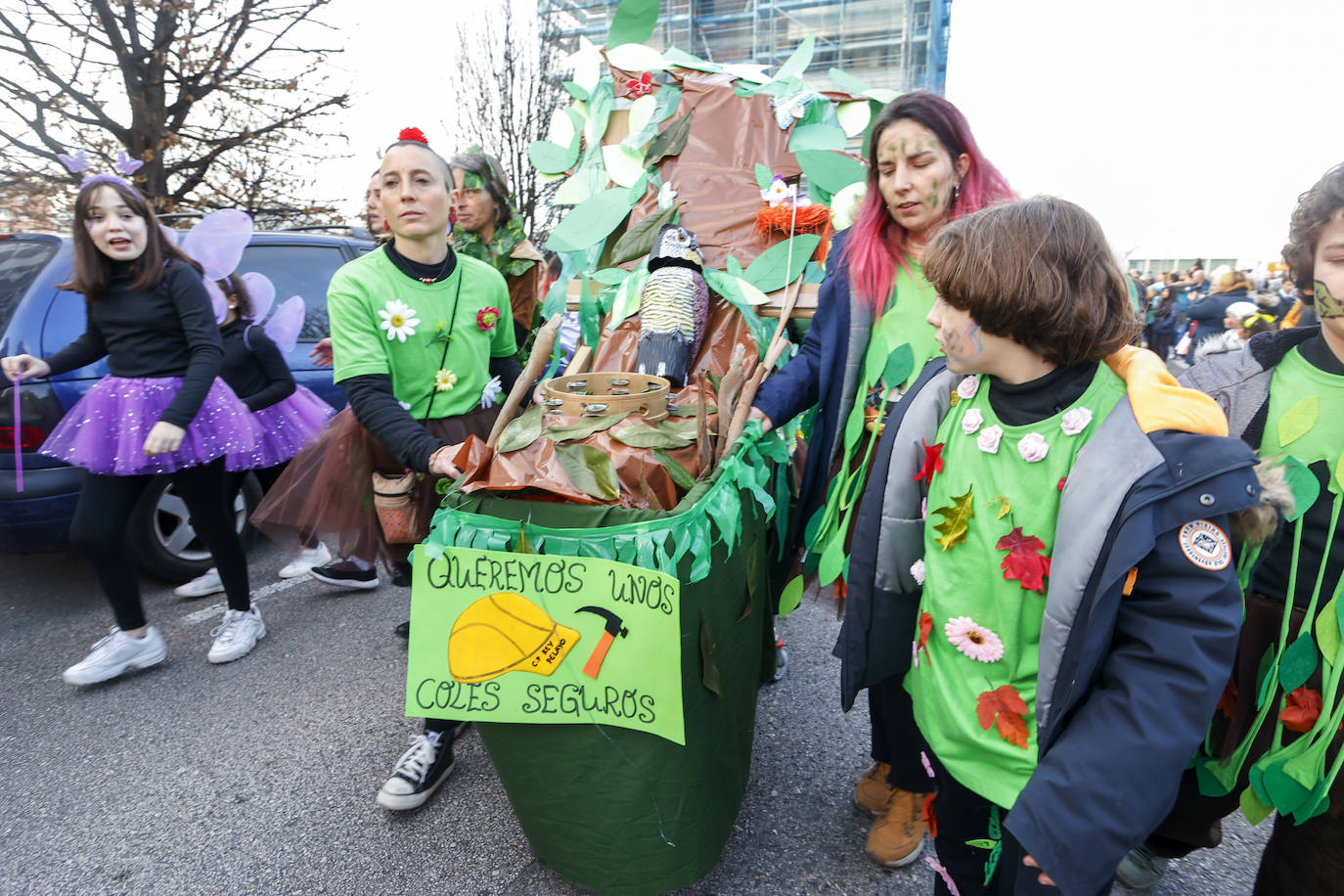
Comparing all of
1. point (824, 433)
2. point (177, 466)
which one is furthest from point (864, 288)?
point (177, 466)

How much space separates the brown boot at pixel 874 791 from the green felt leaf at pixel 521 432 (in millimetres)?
1379

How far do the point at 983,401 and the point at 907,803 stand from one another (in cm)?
120

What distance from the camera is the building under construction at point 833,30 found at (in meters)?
25.9

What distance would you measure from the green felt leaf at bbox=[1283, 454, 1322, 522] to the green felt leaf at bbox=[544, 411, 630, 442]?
1.26 metres

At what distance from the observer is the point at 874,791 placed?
2.18m

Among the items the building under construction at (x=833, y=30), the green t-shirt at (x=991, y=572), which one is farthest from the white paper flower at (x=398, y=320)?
the building under construction at (x=833, y=30)

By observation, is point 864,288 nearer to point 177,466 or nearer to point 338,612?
point 177,466

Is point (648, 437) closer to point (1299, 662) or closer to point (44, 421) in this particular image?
point (1299, 662)

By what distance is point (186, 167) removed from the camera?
380 inches

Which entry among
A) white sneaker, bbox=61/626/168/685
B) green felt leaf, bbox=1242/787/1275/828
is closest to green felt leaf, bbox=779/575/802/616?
green felt leaf, bbox=1242/787/1275/828

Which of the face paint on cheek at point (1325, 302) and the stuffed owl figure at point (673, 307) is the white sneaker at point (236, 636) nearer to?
the stuffed owl figure at point (673, 307)

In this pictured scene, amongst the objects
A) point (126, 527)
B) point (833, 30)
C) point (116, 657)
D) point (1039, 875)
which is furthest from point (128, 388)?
point (833, 30)

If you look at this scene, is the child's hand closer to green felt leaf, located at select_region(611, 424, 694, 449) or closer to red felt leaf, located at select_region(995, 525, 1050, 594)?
red felt leaf, located at select_region(995, 525, 1050, 594)

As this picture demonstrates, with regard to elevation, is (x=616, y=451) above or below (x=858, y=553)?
above
